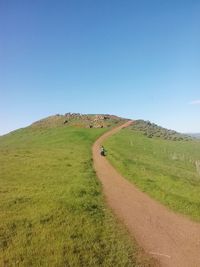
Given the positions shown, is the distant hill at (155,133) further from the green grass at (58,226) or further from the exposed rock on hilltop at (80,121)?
the green grass at (58,226)

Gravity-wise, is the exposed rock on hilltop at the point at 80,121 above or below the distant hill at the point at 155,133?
above

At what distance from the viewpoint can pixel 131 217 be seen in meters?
19.5

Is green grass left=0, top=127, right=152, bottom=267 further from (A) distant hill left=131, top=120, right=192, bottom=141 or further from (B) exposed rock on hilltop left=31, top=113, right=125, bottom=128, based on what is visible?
(B) exposed rock on hilltop left=31, top=113, right=125, bottom=128

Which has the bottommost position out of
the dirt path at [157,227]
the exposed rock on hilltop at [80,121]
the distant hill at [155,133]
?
the dirt path at [157,227]

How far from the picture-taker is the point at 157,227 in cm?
1792

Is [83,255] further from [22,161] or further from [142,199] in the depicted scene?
[22,161]

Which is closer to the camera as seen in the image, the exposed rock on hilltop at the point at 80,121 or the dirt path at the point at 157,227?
the dirt path at the point at 157,227

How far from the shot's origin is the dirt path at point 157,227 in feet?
47.9

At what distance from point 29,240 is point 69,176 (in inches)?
574

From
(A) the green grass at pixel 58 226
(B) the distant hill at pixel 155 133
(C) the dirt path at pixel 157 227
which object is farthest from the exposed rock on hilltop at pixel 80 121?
(C) the dirt path at pixel 157 227

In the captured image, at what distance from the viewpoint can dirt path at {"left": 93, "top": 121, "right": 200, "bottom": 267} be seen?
14.6m

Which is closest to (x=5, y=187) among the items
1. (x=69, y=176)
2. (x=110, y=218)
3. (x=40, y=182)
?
(x=40, y=182)

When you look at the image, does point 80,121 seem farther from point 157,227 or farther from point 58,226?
point 58,226

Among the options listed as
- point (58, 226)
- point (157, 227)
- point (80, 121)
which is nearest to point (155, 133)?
point (80, 121)
